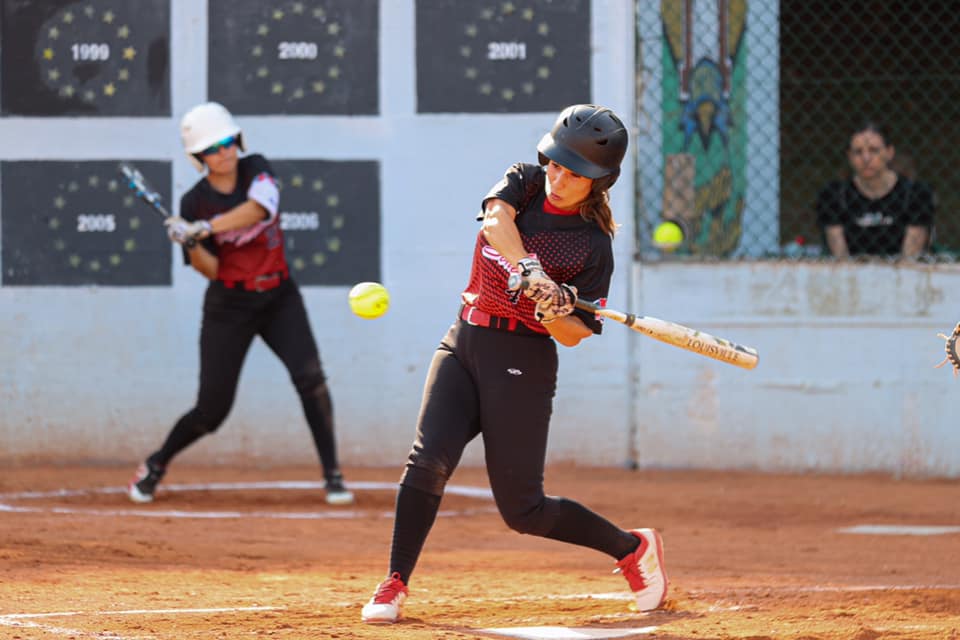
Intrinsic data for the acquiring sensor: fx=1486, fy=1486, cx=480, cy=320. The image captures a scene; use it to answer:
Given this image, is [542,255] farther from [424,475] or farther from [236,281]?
[236,281]

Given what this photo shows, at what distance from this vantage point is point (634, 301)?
9.78 m

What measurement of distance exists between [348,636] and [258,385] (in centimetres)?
526

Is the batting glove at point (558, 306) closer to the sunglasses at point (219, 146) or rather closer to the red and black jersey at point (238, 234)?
the red and black jersey at point (238, 234)

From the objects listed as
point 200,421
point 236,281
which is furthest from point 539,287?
point 200,421

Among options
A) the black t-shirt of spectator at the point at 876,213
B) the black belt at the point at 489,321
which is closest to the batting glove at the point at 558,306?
the black belt at the point at 489,321

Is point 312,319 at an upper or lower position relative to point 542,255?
lower

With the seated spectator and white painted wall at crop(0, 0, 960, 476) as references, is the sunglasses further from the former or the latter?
the seated spectator

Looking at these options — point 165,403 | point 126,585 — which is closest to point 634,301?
point 165,403

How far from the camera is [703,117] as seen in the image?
995cm

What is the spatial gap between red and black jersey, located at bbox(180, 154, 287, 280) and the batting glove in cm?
344

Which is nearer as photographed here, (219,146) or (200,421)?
(219,146)

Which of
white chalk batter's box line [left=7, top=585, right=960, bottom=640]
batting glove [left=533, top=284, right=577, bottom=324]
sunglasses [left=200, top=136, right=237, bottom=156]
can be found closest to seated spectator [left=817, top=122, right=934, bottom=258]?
sunglasses [left=200, top=136, right=237, bottom=156]

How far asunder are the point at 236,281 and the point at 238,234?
0.26 meters

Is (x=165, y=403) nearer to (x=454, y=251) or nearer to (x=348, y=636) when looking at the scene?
(x=454, y=251)
